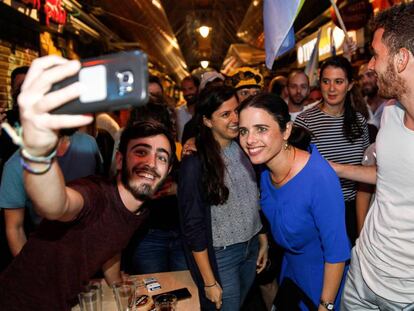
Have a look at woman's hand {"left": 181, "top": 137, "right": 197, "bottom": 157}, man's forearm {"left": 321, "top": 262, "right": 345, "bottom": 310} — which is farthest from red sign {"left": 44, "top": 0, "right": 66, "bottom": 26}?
man's forearm {"left": 321, "top": 262, "right": 345, "bottom": 310}

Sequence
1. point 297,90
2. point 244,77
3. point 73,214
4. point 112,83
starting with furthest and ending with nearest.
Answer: point 297,90 → point 244,77 → point 73,214 → point 112,83

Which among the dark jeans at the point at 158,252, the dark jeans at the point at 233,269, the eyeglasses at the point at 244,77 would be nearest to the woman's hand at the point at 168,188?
the dark jeans at the point at 158,252

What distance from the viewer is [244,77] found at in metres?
3.67

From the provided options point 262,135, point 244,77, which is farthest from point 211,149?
point 244,77

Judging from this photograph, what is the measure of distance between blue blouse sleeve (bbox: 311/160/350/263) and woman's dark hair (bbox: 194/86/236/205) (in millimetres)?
608

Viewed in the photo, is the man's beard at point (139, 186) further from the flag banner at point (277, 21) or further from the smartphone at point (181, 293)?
the flag banner at point (277, 21)

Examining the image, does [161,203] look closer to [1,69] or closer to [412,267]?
[412,267]

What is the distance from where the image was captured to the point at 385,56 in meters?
1.52

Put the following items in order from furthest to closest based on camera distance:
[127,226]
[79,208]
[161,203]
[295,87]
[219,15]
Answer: [219,15], [295,87], [161,203], [127,226], [79,208]

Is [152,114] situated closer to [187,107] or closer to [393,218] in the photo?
[393,218]

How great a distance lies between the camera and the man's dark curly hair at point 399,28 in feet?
4.74

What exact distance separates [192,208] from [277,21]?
1348 mm

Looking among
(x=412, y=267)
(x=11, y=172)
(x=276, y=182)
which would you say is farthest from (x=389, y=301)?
(x=11, y=172)

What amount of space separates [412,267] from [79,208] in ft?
4.88
